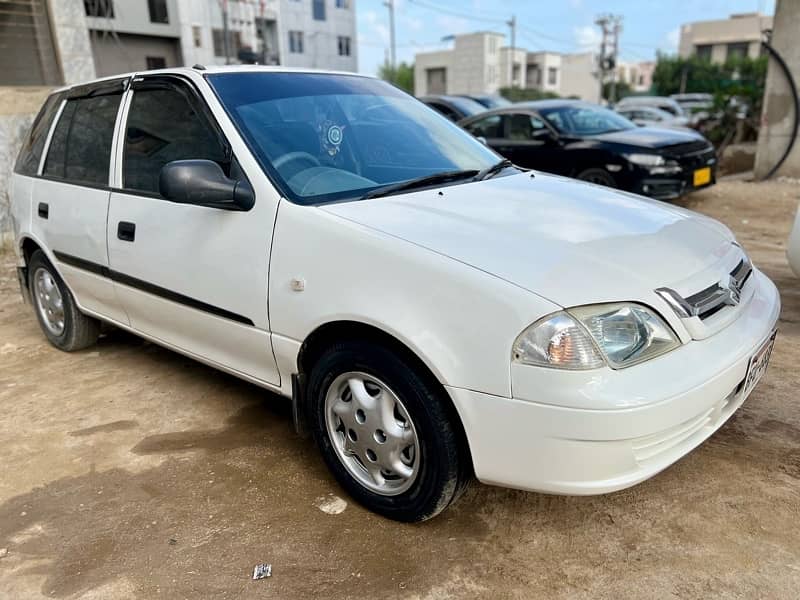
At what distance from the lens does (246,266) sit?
8.59 feet

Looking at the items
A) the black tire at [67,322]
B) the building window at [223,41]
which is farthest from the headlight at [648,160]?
the building window at [223,41]

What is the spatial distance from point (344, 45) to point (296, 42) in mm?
4336

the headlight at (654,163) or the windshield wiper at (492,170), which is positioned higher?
the windshield wiper at (492,170)

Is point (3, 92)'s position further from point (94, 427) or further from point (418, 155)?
point (418, 155)

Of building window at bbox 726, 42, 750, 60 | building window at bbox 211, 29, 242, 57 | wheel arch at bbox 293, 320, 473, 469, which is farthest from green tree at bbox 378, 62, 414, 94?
wheel arch at bbox 293, 320, 473, 469

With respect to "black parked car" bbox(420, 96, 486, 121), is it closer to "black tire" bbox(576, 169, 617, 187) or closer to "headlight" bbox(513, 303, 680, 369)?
"black tire" bbox(576, 169, 617, 187)

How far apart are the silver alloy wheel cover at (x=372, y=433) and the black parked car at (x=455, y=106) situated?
9.40 m

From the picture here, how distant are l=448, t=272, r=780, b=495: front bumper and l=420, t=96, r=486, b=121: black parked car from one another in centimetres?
968

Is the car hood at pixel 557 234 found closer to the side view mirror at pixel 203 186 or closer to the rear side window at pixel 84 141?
the side view mirror at pixel 203 186

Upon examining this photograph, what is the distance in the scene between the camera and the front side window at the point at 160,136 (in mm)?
2879

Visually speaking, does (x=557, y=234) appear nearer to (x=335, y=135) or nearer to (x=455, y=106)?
(x=335, y=135)

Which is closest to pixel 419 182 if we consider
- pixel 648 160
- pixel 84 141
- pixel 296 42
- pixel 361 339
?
pixel 361 339

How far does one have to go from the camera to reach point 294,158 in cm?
272

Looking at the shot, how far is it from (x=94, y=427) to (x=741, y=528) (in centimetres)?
298
